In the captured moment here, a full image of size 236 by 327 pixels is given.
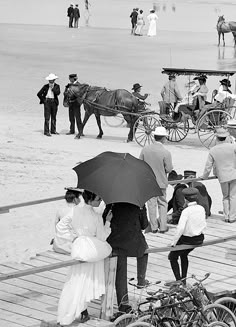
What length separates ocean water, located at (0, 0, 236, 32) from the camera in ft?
203

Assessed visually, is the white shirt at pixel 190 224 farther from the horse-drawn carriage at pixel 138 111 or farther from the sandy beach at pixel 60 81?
the horse-drawn carriage at pixel 138 111

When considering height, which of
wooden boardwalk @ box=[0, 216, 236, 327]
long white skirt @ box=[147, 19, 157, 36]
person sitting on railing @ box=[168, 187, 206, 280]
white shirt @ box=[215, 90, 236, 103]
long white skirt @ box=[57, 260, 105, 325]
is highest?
long white skirt @ box=[147, 19, 157, 36]

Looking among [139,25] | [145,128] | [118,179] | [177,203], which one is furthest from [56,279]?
[139,25]

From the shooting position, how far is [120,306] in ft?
35.6

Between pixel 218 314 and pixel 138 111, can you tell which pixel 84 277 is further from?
pixel 138 111

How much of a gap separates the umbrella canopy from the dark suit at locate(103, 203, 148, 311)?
0.76 ft

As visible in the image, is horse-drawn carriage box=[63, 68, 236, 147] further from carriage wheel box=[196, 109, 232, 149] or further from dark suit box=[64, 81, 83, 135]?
carriage wheel box=[196, 109, 232, 149]

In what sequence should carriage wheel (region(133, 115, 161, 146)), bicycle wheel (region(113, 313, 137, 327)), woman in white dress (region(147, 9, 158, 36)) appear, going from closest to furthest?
bicycle wheel (region(113, 313, 137, 327)), carriage wheel (region(133, 115, 161, 146)), woman in white dress (region(147, 9, 158, 36))

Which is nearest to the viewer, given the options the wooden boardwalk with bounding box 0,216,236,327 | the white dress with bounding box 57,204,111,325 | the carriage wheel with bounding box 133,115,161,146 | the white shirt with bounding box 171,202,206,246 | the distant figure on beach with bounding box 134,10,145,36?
the white dress with bounding box 57,204,111,325

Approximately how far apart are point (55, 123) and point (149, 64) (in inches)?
607

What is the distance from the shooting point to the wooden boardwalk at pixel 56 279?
11.1m

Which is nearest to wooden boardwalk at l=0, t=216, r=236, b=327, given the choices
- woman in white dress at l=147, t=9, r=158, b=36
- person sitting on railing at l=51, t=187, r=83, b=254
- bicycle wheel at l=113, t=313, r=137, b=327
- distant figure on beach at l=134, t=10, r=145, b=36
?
person sitting on railing at l=51, t=187, r=83, b=254

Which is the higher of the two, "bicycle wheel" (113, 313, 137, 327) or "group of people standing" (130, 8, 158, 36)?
"group of people standing" (130, 8, 158, 36)

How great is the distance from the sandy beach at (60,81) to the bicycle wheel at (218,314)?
4811mm
